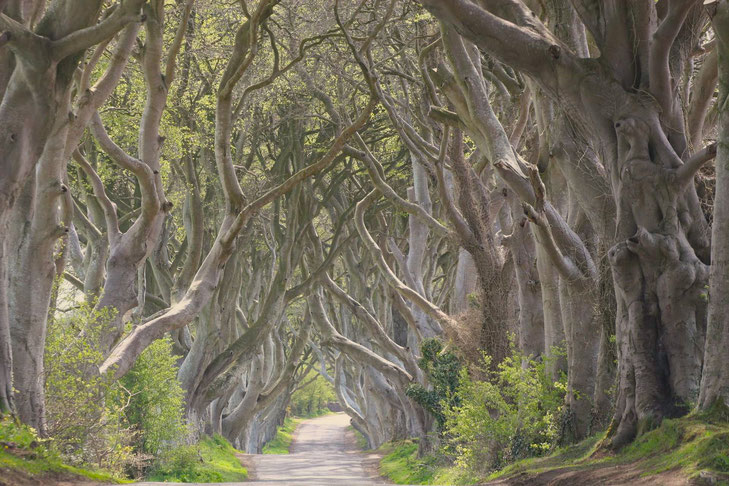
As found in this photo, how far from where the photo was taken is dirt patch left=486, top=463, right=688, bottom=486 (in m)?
5.42

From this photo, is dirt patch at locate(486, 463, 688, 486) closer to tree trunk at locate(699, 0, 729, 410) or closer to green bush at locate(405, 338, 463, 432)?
tree trunk at locate(699, 0, 729, 410)

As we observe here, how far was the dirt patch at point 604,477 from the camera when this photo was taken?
5.42m

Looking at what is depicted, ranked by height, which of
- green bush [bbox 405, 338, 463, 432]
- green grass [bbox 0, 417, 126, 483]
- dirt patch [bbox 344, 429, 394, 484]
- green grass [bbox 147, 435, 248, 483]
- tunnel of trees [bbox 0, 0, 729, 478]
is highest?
tunnel of trees [bbox 0, 0, 729, 478]

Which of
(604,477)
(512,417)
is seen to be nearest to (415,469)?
(512,417)

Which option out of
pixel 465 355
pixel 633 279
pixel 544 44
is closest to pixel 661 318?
pixel 633 279

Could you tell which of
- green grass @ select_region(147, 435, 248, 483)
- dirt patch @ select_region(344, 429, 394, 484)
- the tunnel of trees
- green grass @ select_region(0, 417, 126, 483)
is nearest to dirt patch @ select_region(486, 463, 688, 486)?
the tunnel of trees

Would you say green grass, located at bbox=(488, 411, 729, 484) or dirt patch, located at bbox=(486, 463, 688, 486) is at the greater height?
green grass, located at bbox=(488, 411, 729, 484)

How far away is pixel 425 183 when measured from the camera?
1911 centimetres

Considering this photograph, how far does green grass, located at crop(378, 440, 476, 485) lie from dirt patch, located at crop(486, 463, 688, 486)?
4.90 meters

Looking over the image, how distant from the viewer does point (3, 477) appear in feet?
21.6

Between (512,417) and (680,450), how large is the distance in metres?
5.64

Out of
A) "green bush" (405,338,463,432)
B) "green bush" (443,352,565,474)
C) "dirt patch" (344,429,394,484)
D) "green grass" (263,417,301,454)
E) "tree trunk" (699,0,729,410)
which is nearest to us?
"tree trunk" (699,0,729,410)

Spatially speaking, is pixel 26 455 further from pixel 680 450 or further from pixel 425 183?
pixel 425 183

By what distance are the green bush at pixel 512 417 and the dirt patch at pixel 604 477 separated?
2.74 m
